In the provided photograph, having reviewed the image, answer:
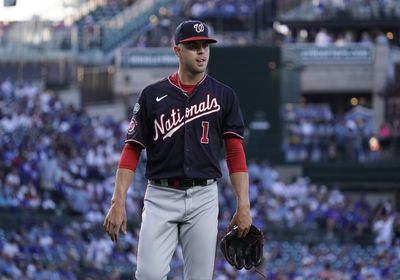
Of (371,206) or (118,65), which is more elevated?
(118,65)

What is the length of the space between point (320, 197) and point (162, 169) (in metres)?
17.0

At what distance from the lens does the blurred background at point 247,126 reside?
2055 cm

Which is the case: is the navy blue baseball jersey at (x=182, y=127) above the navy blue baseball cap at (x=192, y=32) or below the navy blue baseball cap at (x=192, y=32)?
below

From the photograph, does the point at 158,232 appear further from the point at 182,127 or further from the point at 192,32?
the point at 192,32

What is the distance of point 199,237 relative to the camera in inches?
317

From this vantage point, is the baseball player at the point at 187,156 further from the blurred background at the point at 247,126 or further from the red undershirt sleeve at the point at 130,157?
the blurred background at the point at 247,126

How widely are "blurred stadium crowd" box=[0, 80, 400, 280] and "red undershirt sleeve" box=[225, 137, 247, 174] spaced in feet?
33.9

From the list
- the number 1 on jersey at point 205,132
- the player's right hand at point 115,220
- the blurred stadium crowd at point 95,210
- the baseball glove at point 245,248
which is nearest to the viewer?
the player's right hand at point 115,220

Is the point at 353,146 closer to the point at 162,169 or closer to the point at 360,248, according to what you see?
the point at 360,248

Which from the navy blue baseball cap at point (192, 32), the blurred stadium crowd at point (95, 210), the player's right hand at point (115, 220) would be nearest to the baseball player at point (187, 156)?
the navy blue baseball cap at point (192, 32)

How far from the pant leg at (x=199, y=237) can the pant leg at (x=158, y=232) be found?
63 mm

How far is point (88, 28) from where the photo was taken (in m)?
33.3

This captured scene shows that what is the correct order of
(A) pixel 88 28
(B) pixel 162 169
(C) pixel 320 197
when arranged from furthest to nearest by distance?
(A) pixel 88 28 → (C) pixel 320 197 → (B) pixel 162 169

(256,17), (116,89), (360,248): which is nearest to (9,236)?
(360,248)
